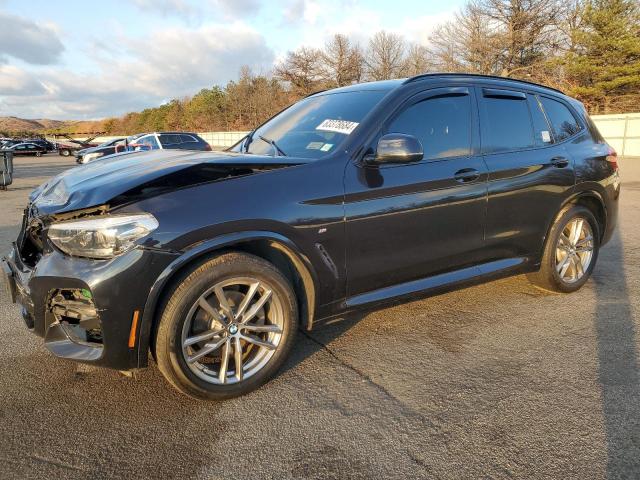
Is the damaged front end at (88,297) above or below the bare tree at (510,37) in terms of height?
below

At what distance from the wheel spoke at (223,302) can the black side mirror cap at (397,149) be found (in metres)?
1.25

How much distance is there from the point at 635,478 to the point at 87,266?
8.77ft

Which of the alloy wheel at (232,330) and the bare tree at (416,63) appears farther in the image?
the bare tree at (416,63)

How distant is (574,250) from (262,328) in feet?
10.5

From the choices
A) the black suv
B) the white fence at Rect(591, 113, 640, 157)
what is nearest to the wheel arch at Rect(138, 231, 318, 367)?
the black suv

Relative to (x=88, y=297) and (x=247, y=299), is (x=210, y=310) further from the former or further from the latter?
(x=88, y=297)

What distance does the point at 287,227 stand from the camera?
2.77 meters

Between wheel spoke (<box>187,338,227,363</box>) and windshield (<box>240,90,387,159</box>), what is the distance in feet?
4.17

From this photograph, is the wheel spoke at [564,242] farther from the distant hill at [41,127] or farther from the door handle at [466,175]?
the distant hill at [41,127]

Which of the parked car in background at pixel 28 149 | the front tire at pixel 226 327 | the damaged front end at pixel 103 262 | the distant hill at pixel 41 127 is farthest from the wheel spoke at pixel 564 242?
the distant hill at pixel 41 127

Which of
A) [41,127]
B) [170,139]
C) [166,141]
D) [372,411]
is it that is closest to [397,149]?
[372,411]

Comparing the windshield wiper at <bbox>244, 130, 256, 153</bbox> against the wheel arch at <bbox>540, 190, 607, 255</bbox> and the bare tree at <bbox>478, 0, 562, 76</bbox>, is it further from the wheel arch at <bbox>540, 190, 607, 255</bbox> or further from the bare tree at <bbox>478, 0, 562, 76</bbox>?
the bare tree at <bbox>478, 0, 562, 76</bbox>

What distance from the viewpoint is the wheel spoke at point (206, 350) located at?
262cm

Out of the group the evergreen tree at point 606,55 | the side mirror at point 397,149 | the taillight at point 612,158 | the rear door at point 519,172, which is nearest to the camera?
the side mirror at point 397,149
